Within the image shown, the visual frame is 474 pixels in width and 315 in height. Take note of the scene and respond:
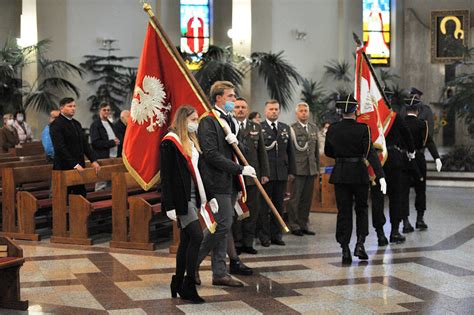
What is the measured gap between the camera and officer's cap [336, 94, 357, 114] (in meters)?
9.01

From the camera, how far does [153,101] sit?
28.4 feet

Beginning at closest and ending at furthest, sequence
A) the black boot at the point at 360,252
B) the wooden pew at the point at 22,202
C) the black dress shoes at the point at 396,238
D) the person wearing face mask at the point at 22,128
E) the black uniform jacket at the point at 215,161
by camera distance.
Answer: the black uniform jacket at the point at 215,161 → the black boot at the point at 360,252 → the black dress shoes at the point at 396,238 → the wooden pew at the point at 22,202 → the person wearing face mask at the point at 22,128

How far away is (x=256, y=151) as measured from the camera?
32.0 ft

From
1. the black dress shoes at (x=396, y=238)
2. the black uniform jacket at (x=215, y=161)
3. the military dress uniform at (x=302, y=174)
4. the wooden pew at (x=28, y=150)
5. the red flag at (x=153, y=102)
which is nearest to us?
the black uniform jacket at (x=215, y=161)

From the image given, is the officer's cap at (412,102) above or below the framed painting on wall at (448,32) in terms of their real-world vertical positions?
below

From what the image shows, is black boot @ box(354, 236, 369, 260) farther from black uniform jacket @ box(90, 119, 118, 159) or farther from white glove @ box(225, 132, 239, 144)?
black uniform jacket @ box(90, 119, 118, 159)

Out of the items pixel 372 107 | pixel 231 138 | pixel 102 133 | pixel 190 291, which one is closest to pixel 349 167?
pixel 372 107

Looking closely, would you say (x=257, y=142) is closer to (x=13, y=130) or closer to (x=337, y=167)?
(x=337, y=167)

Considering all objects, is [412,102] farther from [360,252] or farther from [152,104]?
[152,104]

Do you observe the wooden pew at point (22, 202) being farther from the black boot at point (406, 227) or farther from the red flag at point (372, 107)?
the black boot at point (406, 227)

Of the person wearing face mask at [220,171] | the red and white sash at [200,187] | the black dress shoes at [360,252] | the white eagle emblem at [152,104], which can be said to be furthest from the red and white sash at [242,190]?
the black dress shoes at [360,252]

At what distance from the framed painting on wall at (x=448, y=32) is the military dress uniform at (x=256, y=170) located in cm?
1417

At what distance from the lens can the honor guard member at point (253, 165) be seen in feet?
31.6

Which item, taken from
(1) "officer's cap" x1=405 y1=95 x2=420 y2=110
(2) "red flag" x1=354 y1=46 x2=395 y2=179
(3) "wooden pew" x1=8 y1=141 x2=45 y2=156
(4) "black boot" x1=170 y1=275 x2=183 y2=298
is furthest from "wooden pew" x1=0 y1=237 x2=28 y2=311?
(3) "wooden pew" x1=8 y1=141 x2=45 y2=156
